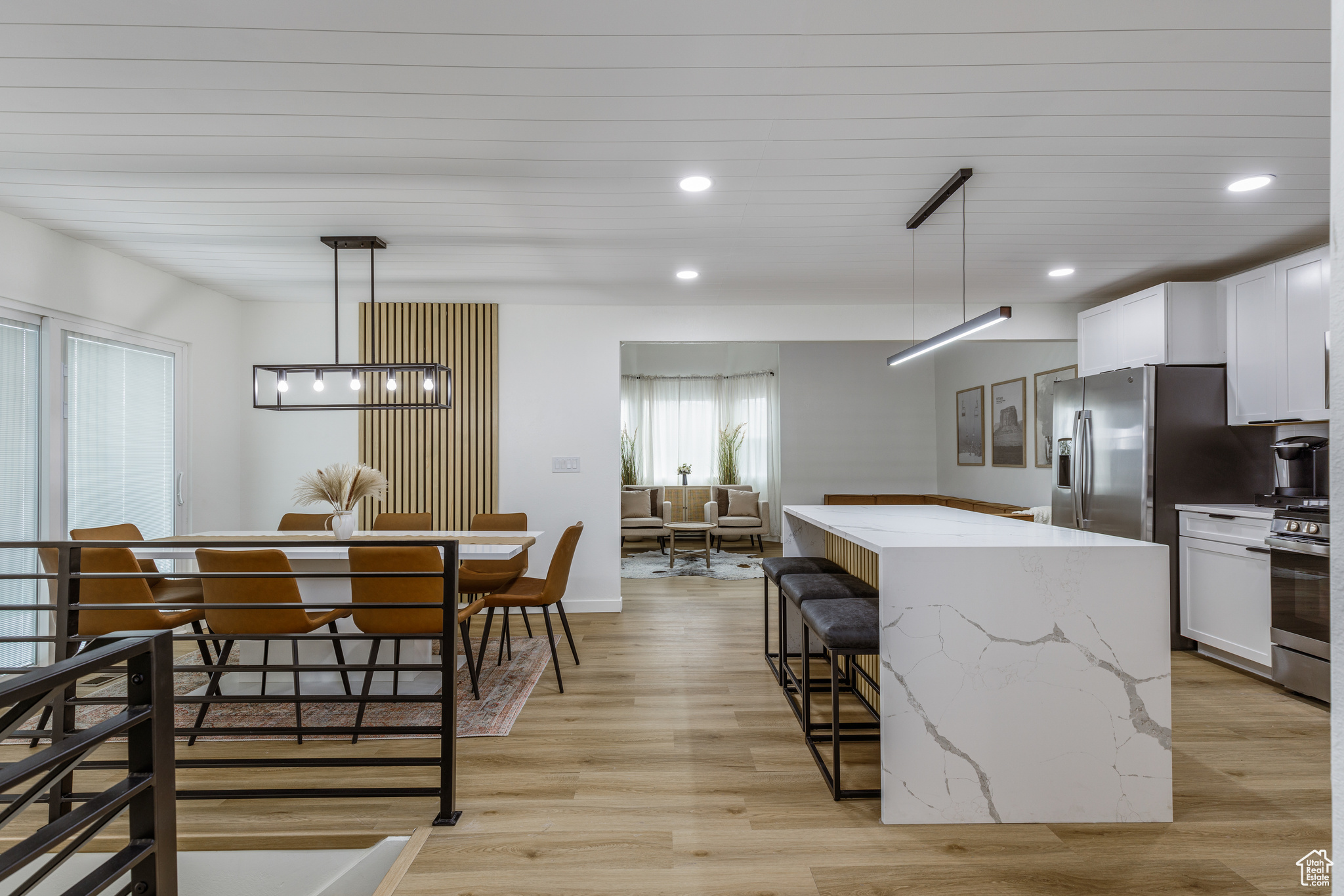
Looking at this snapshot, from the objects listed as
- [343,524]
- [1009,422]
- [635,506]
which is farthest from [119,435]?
[1009,422]

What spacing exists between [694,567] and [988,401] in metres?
3.57

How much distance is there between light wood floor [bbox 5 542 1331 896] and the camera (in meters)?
1.86

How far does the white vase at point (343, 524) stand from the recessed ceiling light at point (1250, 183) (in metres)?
4.27

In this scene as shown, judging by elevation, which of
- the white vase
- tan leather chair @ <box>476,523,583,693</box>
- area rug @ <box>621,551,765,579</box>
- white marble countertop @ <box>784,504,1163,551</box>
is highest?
white marble countertop @ <box>784,504,1163,551</box>

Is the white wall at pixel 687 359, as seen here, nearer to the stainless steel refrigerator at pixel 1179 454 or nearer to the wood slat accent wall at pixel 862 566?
the stainless steel refrigerator at pixel 1179 454

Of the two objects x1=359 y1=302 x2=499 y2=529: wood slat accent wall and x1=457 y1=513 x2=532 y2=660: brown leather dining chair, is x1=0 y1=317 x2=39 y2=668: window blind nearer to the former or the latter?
x1=359 y1=302 x2=499 y2=529: wood slat accent wall

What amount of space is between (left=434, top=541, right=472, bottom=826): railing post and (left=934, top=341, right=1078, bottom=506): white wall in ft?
17.0

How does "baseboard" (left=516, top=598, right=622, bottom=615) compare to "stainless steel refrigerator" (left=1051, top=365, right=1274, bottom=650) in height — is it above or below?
below

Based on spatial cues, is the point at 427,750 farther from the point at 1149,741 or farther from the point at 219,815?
the point at 1149,741

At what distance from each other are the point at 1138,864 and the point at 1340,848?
5.31 ft

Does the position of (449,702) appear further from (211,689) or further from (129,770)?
(211,689)

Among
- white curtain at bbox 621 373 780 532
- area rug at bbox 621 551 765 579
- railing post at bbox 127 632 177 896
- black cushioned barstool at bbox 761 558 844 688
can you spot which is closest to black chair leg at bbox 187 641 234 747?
railing post at bbox 127 632 177 896

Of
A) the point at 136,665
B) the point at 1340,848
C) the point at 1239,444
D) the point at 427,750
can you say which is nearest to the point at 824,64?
the point at 1340,848

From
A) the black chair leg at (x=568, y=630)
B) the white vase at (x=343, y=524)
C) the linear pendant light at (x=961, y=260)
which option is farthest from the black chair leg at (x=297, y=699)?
the linear pendant light at (x=961, y=260)
